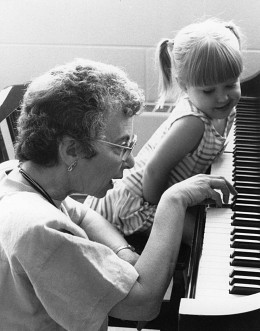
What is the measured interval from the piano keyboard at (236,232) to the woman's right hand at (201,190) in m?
0.04

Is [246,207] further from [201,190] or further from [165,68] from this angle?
[165,68]

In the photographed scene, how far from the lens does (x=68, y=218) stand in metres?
1.41

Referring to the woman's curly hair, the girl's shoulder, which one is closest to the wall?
the girl's shoulder

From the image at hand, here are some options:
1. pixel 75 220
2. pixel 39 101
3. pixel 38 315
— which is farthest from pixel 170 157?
pixel 38 315

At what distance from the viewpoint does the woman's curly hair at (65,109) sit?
1405 millimetres

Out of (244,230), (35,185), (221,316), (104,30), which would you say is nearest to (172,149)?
(244,230)

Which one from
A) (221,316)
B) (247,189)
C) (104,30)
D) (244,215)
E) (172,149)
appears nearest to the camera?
(221,316)

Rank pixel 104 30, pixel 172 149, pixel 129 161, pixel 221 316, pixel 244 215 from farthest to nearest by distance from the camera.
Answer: pixel 104 30 < pixel 172 149 < pixel 244 215 < pixel 129 161 < pixel 221 316

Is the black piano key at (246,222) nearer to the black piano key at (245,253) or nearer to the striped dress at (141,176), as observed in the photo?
the black piano key at (245,253)

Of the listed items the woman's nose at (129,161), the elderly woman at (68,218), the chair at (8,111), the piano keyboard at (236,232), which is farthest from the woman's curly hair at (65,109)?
Answer: the chair at (8,111)

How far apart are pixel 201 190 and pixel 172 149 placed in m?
0.31

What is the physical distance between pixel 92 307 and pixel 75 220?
45 cm

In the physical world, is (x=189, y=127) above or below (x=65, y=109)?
below

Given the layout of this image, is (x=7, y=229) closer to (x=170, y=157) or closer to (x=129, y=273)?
(x=129, y=273)
